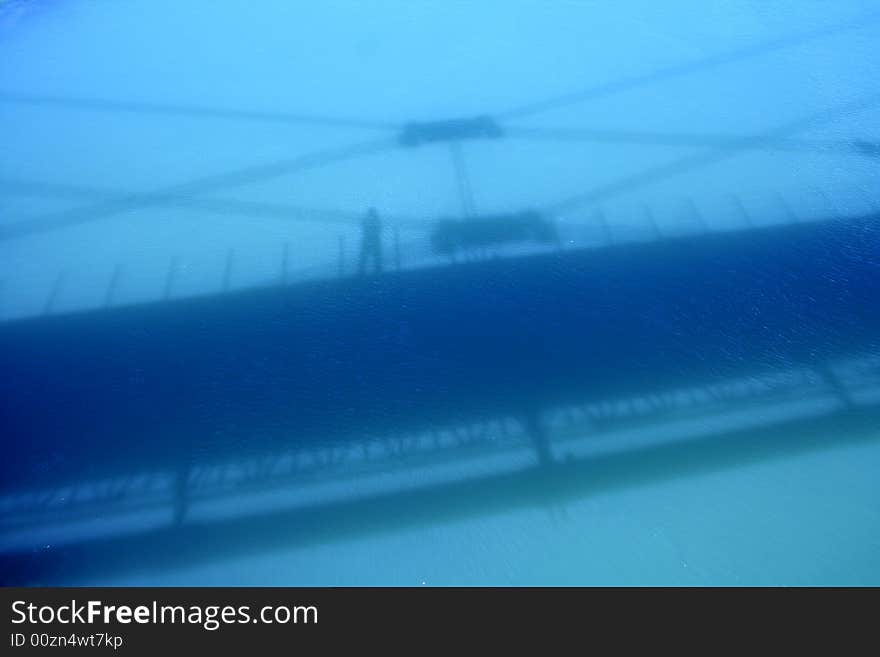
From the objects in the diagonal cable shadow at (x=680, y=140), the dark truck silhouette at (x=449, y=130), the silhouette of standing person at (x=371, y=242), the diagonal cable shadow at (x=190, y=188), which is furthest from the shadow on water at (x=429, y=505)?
the dark truck silhouette at (x=449, y=130)

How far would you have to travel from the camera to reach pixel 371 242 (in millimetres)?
4301

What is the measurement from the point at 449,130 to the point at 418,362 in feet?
7.99

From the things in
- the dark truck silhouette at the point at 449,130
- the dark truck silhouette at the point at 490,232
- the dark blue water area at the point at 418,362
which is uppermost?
the dark truck silhouette at the point at 449,130

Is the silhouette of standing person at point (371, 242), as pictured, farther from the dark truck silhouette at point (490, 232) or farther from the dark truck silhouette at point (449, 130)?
the dark truck silhouette at point (449, 130)

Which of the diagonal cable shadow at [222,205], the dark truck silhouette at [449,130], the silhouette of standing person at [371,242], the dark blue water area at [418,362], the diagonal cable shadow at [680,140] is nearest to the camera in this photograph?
the dark blue water area at [418,362]

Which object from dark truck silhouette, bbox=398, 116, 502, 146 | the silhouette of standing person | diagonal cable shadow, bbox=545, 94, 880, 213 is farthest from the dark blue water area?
dark truck silhouette, bbox=398, 116, 502, 146

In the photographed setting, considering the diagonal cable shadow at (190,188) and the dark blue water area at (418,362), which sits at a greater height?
the diagonal cable shadow at (190,188)

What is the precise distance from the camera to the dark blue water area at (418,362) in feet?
10.2

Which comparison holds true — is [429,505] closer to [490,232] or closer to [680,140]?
[490,232]

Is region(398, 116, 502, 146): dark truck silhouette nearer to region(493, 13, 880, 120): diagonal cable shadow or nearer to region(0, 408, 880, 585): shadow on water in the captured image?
region(493, 13, 880, 120): diagonal cable shadow

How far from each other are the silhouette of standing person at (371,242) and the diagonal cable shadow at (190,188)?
2.70 ft

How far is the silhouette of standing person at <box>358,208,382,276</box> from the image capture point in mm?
4152

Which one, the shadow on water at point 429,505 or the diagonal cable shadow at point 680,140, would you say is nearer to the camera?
the shadow on water at point 429,505

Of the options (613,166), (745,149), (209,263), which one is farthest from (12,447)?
(745,149)
